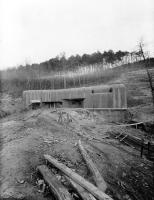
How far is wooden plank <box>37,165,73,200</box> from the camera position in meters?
5.46

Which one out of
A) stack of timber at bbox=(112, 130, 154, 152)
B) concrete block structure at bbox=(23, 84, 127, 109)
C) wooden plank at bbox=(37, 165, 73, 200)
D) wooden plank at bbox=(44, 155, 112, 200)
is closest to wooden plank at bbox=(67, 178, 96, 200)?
wooden plank at bbox=(44, 155, 112, 200)

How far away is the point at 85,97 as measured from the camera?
2538 centimetres

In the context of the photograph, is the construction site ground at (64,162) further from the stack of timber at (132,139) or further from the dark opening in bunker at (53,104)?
the dark opening in bunker at (53,104)

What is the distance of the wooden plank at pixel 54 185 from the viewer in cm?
546

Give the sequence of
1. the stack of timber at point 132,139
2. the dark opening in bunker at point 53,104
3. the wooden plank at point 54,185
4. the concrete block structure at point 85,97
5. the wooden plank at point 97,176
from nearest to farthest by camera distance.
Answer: the wooden plank at point 54,185, the wooden plank at point 97,176, the stack of timber at point 132,139, the concrete block structure at point 85,97, the dark opening in bunker at point 53,104

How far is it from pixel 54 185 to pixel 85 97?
19714mm

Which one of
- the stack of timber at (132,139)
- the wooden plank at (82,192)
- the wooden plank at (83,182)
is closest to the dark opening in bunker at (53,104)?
the stack of timber at (132,139)

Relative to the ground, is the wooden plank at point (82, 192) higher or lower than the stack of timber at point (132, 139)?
higher

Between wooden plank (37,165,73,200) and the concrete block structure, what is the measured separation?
17.7m

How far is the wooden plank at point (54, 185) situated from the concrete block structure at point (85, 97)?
17674 millimetres

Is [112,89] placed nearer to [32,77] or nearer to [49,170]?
[49,170]

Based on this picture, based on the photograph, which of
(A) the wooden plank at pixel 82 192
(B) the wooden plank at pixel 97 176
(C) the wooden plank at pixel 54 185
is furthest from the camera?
(B) the wooden plank at pixel 97 176

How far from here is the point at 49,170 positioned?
6.99 meters

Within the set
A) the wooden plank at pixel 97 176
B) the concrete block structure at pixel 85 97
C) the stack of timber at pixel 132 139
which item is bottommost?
the stack of timber at pixel 132 139
